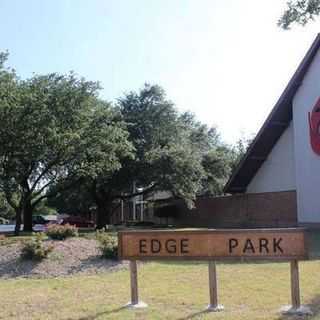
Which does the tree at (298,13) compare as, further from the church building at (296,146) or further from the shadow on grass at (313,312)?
the church building at (296,146)

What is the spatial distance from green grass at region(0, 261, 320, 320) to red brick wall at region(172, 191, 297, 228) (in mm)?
20913

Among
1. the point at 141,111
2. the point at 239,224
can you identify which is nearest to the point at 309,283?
the point at 239,224

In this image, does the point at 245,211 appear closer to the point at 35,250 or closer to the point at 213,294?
the point at 35,250

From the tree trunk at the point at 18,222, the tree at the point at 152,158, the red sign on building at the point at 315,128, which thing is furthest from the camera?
the tree at the point at 152,158

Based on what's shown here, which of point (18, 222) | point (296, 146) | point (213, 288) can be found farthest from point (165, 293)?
point (296, 146)

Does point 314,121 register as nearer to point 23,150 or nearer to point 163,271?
point 23,150

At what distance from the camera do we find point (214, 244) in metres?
9.77

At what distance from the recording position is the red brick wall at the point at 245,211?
35.9 meters

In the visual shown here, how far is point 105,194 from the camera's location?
43.5 meters

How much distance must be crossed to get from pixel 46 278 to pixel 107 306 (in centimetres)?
462

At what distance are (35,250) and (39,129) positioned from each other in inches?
368

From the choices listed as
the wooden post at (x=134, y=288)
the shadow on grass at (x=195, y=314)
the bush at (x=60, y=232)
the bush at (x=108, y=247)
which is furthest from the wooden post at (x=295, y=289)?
the bush at (x=60, y=232)

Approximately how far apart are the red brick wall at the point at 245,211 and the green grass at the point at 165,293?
20913 millimetres

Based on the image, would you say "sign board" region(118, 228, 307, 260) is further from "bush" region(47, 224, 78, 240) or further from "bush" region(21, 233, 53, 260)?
"bush" region(47, 224, 78, 240)
